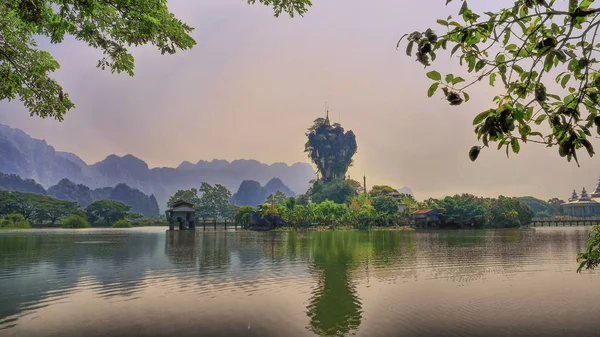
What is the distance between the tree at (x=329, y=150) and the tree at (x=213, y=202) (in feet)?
96.7

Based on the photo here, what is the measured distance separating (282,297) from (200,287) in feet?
9.41

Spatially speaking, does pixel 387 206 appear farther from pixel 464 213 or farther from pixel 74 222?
pixel 74 222

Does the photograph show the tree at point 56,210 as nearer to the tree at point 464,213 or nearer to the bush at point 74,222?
the bush at point 74,222

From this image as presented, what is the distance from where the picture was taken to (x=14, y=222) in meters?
68.6

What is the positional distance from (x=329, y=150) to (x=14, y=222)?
79.0 meters

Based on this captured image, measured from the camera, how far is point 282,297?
34.3 feet

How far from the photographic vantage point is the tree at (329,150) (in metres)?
119

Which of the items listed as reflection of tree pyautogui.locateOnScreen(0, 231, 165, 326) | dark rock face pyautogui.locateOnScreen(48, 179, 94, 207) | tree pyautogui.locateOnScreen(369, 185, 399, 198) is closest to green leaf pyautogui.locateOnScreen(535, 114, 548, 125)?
reflection of tree pyautogui.locateOnScreen(0, 231, 165, 326)

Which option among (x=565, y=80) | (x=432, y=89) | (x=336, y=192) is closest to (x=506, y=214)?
(x=336, y=192)

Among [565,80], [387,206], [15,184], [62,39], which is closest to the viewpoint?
[565,80]

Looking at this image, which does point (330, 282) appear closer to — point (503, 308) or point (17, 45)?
point (503, 308)

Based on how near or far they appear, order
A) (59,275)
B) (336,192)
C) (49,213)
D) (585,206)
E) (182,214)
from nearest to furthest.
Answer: (59,275)
(182,214)
(49,213)
(336,192)
(585,206)

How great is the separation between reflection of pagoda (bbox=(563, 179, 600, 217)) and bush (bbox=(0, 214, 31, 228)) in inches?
5100

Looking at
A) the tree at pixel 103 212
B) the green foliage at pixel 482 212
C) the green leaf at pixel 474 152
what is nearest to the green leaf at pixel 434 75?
the green leaf at pixel 474 152
